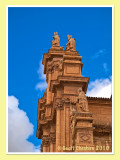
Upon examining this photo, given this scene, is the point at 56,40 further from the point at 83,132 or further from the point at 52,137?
the point at 83,132

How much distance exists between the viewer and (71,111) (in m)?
26.8

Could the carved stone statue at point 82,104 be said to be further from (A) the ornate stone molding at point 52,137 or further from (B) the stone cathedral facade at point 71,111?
(A) the ornate stone molding at point 52,137

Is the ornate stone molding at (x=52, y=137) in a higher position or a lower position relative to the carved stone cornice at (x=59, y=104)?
lower

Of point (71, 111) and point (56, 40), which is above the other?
point (56, 40)

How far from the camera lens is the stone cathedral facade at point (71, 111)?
75.8ft

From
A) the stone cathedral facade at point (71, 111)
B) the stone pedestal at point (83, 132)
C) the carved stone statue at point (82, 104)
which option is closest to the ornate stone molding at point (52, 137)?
the stone cathedral facade at point (71, 111)

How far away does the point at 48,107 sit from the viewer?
41125mm

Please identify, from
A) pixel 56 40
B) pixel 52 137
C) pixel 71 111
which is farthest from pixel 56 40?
pixel 71 111

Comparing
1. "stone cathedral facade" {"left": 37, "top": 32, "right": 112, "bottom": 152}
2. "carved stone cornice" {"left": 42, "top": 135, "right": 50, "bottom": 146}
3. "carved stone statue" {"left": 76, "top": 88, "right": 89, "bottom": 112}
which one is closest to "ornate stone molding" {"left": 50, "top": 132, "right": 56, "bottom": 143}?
"stone cathedral facade" {"left": 37, "top": 32, "right": 112, "bottom": 152}

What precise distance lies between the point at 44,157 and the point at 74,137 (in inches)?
252

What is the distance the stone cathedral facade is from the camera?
75.8 ft

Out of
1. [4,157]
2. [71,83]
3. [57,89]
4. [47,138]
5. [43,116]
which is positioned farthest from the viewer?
[43,116]
